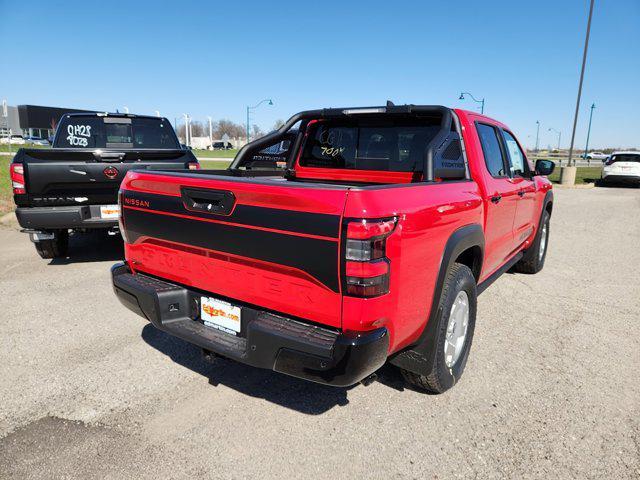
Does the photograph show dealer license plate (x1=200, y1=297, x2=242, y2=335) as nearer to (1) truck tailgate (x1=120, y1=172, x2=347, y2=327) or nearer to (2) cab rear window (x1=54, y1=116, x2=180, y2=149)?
(1) truck tailgate (x1=120, y1=172, x2=347, y2=327)

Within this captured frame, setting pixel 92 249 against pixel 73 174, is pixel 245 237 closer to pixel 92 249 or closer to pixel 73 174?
pixel 73 174

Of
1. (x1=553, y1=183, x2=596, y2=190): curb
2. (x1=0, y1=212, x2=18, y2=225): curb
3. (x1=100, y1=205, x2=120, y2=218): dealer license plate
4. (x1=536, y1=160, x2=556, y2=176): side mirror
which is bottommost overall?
(x1=0, y1=212, x2=18, y2=225): curb

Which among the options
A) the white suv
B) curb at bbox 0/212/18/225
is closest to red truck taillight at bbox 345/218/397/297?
curb at bbox 0/212/18/225

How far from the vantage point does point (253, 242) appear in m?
2.26

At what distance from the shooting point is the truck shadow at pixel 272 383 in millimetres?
2885

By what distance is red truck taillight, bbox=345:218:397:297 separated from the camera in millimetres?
1972

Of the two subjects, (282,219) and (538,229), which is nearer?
(282,219)

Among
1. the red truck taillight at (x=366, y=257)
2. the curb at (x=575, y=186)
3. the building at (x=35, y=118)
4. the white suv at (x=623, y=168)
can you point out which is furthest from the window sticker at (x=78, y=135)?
the building at (x=35, y=118)

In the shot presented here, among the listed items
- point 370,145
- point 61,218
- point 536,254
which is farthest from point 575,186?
point 61,218

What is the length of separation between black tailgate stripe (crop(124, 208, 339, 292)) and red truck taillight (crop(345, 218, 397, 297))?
69 millimetres

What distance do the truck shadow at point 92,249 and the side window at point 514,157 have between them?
5.16 metres

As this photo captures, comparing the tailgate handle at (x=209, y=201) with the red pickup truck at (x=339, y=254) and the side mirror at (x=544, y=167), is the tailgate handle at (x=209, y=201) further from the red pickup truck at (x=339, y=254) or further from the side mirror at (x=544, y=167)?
the side mirror at (x=544, y=167)

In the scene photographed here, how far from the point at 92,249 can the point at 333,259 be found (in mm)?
6031

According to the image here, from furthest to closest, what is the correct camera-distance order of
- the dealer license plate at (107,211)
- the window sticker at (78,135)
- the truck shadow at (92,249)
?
the window sticker at (78,135) → the truck shadow at (92,249) → the dealer license plate at (107,211)
